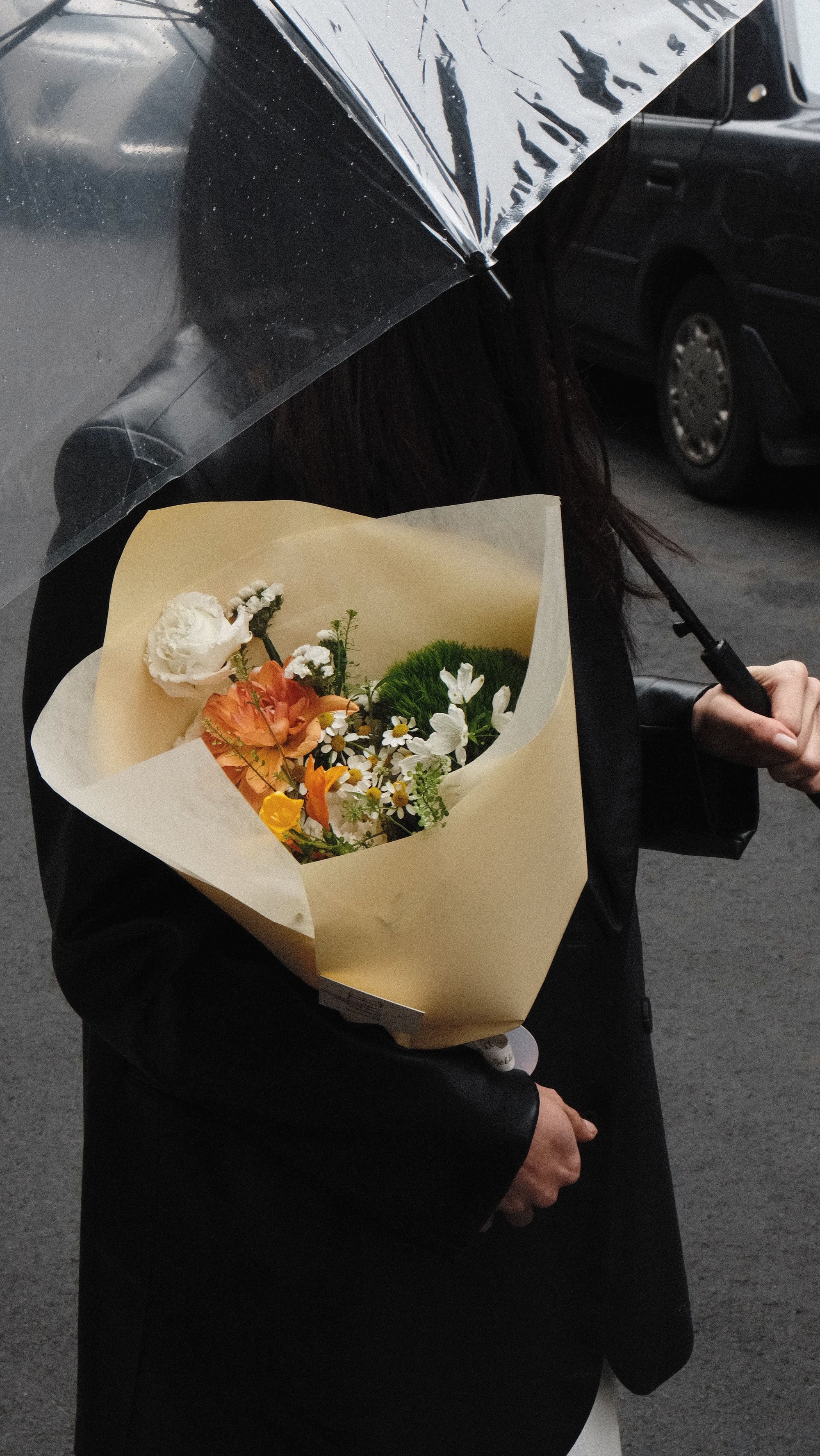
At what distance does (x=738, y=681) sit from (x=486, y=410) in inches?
15.8

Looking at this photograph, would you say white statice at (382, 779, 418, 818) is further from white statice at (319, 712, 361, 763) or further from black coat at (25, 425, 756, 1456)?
black coat at (25, 425, 756, 1456)

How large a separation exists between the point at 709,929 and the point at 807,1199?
85 centimetres

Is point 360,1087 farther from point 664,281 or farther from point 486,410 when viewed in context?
point 664,281

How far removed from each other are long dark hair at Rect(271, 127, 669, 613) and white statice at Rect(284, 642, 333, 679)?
245mm

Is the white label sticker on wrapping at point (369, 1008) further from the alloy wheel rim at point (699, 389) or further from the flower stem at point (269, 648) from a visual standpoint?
the alloy wheel rim at point (699, 389)

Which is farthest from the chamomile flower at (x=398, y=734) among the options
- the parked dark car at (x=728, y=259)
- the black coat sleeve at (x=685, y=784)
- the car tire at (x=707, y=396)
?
the car tire at (x=707, y=396)

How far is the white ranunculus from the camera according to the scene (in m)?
1.04

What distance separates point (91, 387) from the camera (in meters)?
1.12

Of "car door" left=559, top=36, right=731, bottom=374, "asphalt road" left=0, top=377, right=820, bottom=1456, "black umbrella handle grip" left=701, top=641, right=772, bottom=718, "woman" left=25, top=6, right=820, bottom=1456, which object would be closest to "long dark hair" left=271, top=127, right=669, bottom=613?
"woman" left=25, top=6, right=820, bottom=1456

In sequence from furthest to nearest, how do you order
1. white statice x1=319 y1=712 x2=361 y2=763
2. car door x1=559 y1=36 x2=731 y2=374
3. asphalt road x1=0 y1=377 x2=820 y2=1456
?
car door x1=559 y1=36 x2=731 y2=374
asphalt road x1=0 y1=377 x2=820 y2=1456
white statice x1=319 y1=712 x2=361 y2=763

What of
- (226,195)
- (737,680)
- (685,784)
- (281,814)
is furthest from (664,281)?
(281,814)

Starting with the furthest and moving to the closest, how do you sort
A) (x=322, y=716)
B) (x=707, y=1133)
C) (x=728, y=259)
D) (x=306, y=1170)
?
(x=728, y=259), (x=707, y=1133), (x=306, y=1170), (x=322, y=716)

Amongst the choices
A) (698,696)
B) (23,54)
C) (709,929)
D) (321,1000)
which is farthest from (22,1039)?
(23,54)

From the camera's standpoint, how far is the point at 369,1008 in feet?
3.46
